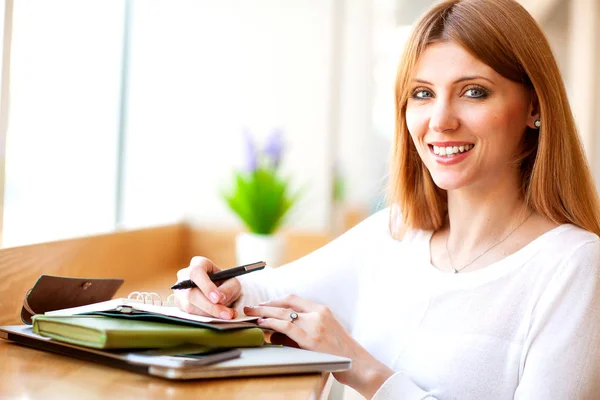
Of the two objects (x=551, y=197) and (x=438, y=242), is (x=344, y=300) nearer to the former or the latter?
(x=438, y=242)

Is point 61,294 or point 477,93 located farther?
point 477,93

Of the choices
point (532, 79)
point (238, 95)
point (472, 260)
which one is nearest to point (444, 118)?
point (532, 79)

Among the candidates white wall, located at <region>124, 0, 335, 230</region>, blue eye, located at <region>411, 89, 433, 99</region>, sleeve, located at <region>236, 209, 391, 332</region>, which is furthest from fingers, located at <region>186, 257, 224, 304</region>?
white wall, located at <region>124, 0, 335, 230</region>

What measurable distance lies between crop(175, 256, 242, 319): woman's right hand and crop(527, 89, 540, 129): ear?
0.71 metres

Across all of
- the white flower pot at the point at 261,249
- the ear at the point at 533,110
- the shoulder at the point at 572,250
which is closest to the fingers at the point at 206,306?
the shoulder at the point at 572,250

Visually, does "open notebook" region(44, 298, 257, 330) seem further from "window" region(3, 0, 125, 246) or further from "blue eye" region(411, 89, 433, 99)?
"blue eye" region(411, 89, 433, 99)

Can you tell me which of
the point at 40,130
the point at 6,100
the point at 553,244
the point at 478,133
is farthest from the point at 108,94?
the point at 553,244

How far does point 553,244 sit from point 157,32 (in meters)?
2.06

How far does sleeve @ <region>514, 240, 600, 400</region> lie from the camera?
44.9 inches

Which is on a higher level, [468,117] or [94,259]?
[468,117]

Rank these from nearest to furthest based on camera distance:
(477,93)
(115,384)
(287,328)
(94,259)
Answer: (115,384), (287,328), (477,93), (94,259)

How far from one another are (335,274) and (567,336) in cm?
57

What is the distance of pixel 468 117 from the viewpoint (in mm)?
1367

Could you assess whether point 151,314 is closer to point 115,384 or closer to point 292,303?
point 115,384
